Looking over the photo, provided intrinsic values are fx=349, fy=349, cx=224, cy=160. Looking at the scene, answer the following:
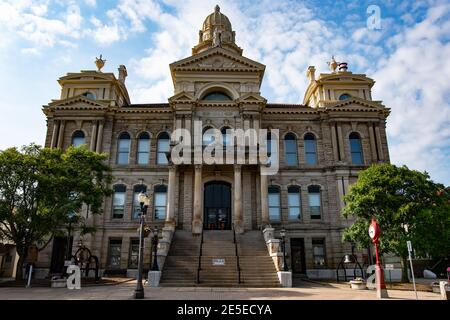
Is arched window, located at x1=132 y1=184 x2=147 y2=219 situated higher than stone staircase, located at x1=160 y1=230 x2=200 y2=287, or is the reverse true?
arched window, located at x1=132 y1=184 x2=147 y2=219

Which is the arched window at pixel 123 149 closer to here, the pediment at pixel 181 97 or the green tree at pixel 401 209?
the pediment at pixel 181 97

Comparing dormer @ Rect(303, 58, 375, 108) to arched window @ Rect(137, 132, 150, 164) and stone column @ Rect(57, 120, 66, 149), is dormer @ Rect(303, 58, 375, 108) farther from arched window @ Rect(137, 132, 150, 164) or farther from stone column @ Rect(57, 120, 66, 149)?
stone column @ Rect(57, 120, 66, 149)

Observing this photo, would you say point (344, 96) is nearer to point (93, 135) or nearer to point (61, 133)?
point (93, 135)

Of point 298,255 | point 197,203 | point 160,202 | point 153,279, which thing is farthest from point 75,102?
point 298,255

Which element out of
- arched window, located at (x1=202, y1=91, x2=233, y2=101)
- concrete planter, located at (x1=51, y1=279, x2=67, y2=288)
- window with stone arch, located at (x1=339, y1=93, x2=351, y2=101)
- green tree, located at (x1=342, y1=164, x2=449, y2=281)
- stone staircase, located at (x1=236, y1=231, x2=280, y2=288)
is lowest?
concrete planter, located at (x1=51, y1=279, x2=67, y2=288)

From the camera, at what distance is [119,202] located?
90.4 ft

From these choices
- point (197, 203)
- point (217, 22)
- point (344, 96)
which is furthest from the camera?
point (217, 22)

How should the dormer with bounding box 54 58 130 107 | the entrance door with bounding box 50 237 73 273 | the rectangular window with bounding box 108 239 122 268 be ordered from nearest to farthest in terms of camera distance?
the entrance door with bounding box 50 237 73 273
the rectangular window with bounding box 108 239 122 268
the dormer with bounding box 54 58 130 107

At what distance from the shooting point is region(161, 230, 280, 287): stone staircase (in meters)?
18.7

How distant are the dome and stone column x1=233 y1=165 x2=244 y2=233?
23360mm

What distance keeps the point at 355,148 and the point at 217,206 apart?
12.6m

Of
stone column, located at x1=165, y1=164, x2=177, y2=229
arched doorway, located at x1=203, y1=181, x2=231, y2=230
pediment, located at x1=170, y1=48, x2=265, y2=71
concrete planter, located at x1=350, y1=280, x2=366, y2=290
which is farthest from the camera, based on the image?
pediment, located at x1=170, y1=48, x2=265, y2=71

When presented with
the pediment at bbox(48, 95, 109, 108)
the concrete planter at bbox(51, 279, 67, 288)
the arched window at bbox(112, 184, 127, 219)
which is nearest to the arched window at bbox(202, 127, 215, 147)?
the arched window at bbox(112, 184, 127, 219)
